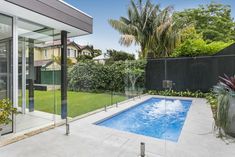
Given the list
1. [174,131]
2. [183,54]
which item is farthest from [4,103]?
[183,54]

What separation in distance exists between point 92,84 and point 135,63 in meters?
2.89

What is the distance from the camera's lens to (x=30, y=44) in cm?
525

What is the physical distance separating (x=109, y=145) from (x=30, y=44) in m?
3.86

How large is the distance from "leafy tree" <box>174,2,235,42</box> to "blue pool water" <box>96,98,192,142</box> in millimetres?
13432

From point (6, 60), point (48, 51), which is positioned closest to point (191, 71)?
point (48, 51)

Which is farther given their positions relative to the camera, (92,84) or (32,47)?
(92,84)

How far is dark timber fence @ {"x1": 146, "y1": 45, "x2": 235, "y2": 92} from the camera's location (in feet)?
28.6

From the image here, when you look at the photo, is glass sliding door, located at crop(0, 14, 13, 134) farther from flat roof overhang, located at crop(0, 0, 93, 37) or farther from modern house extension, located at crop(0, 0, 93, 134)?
flat roof overhang, located at crop(0, 0, 93, 37)

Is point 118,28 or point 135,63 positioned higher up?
point 118,28

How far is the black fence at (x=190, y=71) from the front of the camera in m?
8.84

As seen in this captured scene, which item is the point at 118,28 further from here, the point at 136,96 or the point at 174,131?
the point at 174,131

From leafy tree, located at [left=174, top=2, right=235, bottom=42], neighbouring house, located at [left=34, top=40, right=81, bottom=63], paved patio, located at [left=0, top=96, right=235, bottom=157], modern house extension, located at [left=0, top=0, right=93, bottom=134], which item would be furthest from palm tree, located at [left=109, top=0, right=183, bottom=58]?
paved patio, located at [left=0, top=96, right=235, bottom=157]

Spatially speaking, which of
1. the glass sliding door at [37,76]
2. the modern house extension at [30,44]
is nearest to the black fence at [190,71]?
the modern house extension at [30,44]

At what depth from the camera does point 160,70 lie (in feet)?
34.6
